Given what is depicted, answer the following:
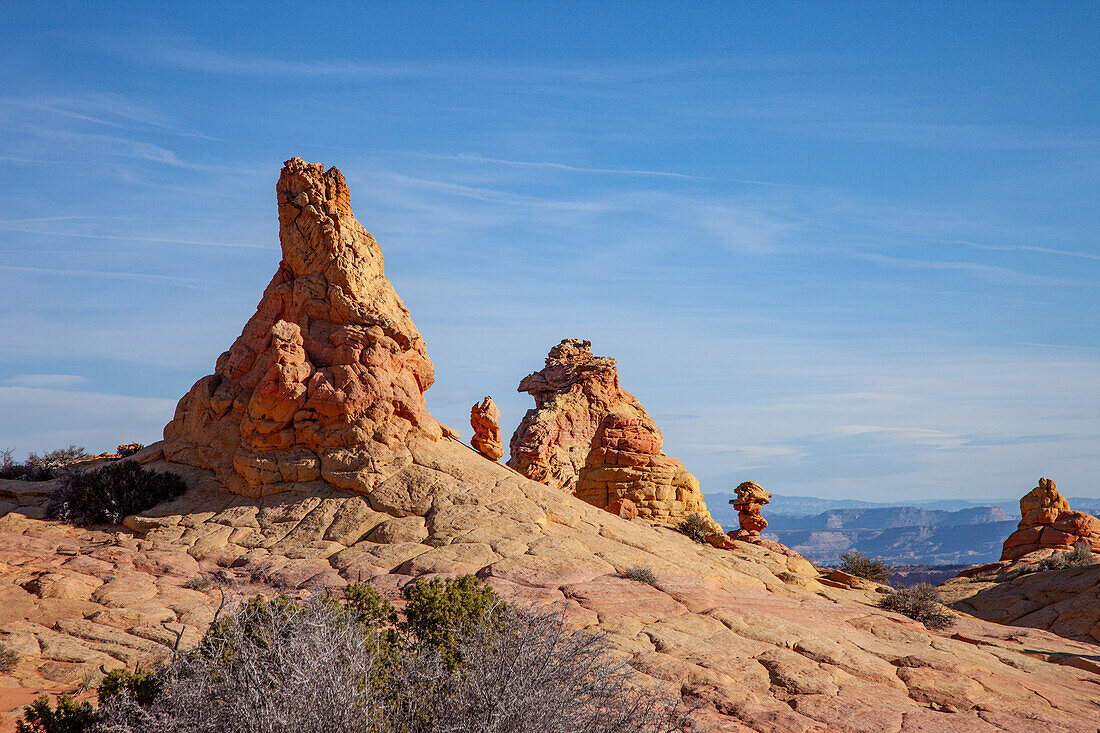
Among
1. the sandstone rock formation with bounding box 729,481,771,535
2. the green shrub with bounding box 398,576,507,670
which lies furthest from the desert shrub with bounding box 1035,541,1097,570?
the green shrub with bounding box 398,576,507,670

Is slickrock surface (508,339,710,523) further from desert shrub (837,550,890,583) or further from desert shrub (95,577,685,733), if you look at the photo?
desert shrub (95,577,685,733)

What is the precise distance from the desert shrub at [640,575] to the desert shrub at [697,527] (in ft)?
24.9

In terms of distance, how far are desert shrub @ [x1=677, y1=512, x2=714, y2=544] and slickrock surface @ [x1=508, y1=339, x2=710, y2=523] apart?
1.13 meters

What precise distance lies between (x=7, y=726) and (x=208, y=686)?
3.88 m

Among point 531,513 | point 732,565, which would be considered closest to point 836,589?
point 732,565

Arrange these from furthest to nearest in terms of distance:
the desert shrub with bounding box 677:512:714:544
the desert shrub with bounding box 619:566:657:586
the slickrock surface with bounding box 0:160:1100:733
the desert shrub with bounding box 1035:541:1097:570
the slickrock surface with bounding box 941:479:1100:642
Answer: the desert shrub with bounding box 1035:541:1097:570
the desert shrub with bounding box 677:512:714:544
the slickrock surface with bounding box 941:479:1100:642
the desert shrub with bounding box 619:566:657:586
the slickrock surface with bounding box 0:160:1100:733

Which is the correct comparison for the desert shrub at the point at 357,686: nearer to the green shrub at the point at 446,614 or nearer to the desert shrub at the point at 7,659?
the green shrub at the point at 446,614

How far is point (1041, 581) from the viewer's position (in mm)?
26219

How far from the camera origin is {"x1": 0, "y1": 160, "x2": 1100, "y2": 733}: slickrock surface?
11.4 meters

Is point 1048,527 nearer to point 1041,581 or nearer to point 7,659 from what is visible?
point 1041,581

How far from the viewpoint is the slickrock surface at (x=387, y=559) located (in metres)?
11.4

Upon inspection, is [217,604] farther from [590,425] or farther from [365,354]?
[590,425]

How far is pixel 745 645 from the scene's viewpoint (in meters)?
13.2

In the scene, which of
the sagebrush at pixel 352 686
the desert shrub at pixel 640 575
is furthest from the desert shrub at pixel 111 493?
the sagebrush at pixel 352 686
